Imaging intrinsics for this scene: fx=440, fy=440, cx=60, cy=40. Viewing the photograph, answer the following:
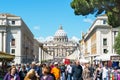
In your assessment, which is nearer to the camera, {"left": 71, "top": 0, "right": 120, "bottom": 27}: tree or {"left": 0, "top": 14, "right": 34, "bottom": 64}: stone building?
{"left": 71, "top": 0, "right": 120, "bottom": 27}: tree

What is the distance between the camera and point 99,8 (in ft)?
72.5

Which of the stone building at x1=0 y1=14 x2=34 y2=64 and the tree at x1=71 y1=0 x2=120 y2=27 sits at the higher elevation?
the stone building at x1=0 y1=14 x2=34 y2=64

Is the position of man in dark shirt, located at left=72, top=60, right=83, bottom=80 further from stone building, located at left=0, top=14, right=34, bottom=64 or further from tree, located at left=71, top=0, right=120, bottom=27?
stone building, located at left=0, top=14, right=34, bottom=64

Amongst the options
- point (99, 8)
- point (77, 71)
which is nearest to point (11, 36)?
point (99, 8)

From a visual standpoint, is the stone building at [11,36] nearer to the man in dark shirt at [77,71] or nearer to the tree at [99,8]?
the tree at [99,8]

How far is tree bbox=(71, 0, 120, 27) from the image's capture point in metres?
21.5

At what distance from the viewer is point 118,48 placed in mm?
69938

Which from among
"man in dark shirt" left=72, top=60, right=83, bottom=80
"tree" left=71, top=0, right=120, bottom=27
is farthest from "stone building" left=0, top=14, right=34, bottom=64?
"man in dark shirt" left=72, top=60, right=83, bottom=80

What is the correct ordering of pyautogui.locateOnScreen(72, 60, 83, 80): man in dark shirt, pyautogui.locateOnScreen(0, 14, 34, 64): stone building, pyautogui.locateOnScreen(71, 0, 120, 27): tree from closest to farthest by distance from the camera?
pyautogui.locateOnScreen(72, 60, 83, 80): man in dark shirt
pyautogui.locateOnScreen(71, 0, 120, 27): tree
pyautogui.locateOnScreen(0, 14, 34, 64): stone building

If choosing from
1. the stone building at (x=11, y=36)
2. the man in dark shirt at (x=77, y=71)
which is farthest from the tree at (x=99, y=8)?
the stone building at (x=11, y=36)

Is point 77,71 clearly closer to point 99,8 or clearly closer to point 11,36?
point 99,8

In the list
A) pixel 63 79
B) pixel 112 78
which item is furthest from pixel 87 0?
pixel 63 79

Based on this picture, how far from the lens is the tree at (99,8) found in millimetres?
21516

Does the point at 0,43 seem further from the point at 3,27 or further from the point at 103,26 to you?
the point at 103,26
